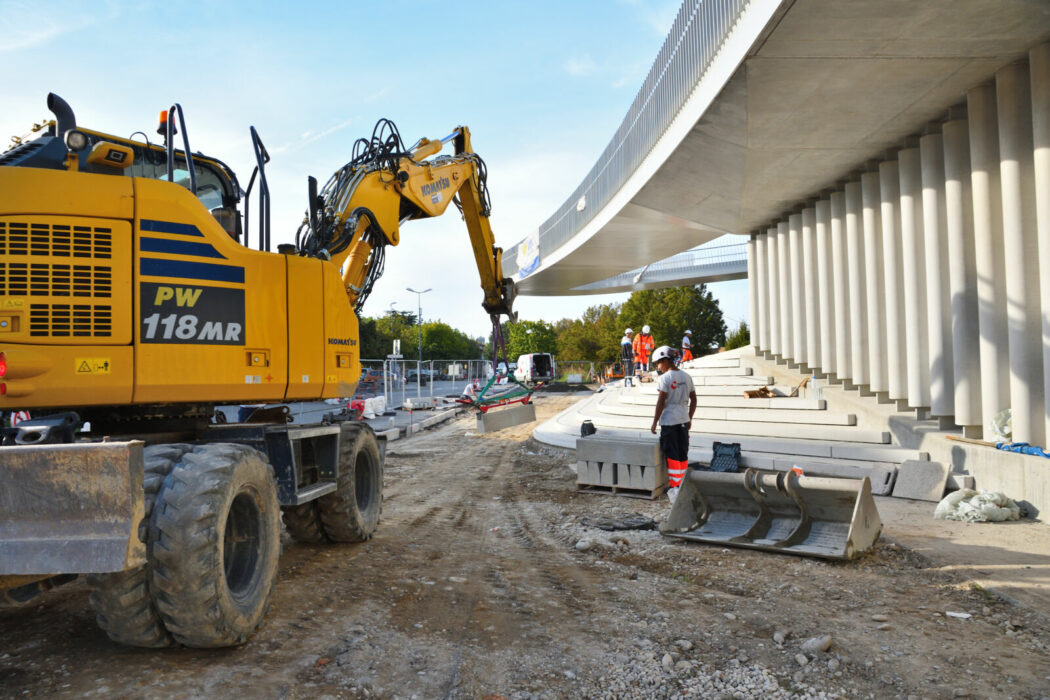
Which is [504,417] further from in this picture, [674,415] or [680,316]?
[680,316]

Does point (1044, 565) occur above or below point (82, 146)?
below

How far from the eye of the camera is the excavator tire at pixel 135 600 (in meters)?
3.73

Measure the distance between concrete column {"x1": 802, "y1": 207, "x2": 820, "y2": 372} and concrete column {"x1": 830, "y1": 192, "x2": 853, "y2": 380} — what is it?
41.1 inches

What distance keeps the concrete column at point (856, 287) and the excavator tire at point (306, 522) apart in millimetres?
10679

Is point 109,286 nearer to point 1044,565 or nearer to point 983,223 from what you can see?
point 1044,565

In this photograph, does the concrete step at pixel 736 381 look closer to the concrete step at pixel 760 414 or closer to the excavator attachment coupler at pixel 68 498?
the concrete step at pixel 760 414

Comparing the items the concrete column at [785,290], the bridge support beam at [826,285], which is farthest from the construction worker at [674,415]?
the concrete column at [785,290]

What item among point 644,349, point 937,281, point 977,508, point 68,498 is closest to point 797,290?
point 644,349

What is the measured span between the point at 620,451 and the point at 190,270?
6.87 m

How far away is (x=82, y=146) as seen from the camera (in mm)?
4414

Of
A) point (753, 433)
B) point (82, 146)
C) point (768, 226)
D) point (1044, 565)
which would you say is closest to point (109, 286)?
point (82, 146)

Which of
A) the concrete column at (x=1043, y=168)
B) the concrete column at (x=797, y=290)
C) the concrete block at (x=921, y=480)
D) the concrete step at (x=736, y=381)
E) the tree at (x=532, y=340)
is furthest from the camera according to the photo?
the tree at (x=532, y=340)

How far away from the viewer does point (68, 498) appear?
353 cm

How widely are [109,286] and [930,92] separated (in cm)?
1053
